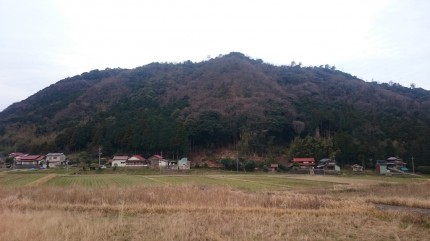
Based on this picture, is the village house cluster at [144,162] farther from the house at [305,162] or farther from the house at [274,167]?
the house at [305,162]

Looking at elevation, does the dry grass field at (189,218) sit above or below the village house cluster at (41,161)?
below

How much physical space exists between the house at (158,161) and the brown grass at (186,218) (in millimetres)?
45024

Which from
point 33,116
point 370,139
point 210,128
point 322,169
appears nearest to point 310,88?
point 370,139

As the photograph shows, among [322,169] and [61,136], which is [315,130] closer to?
[322,169]

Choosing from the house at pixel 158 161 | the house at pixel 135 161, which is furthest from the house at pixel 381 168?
the house at pixel 135 161

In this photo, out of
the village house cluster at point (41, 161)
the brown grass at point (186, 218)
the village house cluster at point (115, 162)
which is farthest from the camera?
the village house cluster at point (41, 161)

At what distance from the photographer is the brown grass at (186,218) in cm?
955

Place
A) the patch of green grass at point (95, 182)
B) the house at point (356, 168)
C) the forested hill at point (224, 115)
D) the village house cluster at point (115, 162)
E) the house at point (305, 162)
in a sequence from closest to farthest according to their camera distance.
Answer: the patch of green grass at point (95, 182)
the house at point (356, 168)
the house at point (305, 162)
the village house cluster at point (115, 162)
the forested hill at point (224, 115)

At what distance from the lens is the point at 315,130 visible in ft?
276

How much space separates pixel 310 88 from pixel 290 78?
16230mm

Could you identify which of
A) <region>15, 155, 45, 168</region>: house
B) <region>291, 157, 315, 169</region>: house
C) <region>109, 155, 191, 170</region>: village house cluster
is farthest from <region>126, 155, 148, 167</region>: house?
<region>291, 157, 315, 169</region>: house

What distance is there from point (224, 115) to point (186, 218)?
72.0 meters

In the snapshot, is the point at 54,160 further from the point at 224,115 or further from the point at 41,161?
the point at 224,115

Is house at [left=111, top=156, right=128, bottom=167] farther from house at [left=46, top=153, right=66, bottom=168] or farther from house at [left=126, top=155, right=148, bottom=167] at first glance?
house at [left=46, top=153, right=66, bottom=168]
